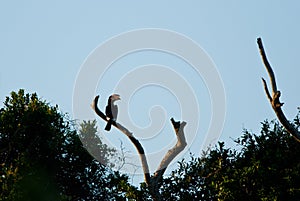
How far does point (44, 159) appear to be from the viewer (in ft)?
130

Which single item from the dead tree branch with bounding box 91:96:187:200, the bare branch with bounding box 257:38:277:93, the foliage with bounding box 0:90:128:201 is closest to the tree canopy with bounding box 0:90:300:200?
the foliage with bounding box 0:90:128:201

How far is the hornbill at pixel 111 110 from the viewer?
2027cm

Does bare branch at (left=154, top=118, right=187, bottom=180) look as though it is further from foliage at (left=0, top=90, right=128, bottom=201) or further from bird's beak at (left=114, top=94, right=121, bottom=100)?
foliage at (left=0, top=90, right=128, bottom=201)

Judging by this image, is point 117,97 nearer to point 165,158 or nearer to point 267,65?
point 165,158

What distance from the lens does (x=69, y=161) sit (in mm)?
41594

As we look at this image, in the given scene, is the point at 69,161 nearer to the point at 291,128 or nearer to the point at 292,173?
the point at 292,173

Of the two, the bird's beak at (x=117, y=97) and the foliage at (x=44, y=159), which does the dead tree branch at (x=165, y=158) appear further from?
the foliage at (x=44, y=159)

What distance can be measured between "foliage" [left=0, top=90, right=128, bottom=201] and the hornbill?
1445 cm

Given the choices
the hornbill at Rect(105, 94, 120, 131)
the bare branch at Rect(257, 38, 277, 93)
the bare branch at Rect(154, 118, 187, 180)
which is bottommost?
the bare branch at Rect(257, 38, 277, 93)

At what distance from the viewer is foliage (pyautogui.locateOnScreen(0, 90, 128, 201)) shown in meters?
36.4

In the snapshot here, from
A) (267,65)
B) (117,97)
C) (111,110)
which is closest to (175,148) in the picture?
(111,110)

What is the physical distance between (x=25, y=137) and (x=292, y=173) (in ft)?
51.5

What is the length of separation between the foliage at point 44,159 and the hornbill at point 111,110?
14.4m

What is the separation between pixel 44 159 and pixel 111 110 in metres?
19.5
